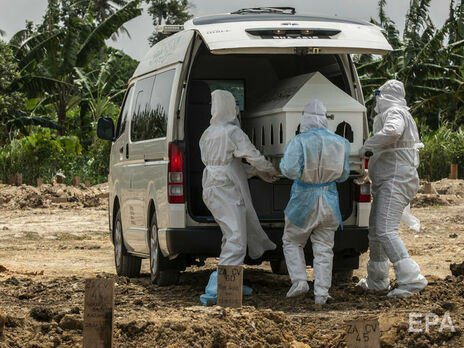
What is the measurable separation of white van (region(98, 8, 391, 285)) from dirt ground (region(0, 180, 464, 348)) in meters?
0.59

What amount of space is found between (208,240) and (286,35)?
81.5 inches

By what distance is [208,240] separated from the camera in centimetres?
922

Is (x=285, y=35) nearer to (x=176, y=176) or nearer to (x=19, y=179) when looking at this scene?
(x=176, y=176)

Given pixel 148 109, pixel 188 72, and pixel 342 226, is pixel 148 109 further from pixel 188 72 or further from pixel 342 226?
pixel 342 226

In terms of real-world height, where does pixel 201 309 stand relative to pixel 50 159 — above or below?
below

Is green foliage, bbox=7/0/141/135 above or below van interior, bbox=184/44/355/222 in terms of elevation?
above

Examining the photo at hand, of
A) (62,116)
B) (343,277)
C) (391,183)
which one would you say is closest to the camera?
(391,183)

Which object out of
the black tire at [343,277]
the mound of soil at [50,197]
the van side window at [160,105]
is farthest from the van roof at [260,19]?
the mound of soil at [50,197]

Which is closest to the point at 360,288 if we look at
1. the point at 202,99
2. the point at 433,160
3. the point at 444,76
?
the point at 202,99

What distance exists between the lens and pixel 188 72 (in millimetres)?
9367

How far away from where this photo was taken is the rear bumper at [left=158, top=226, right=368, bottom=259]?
9156 mm

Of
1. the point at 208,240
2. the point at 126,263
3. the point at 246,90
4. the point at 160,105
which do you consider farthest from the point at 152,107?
the point at 126,263

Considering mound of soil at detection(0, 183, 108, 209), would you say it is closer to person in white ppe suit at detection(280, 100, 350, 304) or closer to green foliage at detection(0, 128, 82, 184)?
green foliage at detection(0, 128, 82, 184)

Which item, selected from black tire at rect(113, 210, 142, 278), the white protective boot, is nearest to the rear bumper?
the white protective boot
